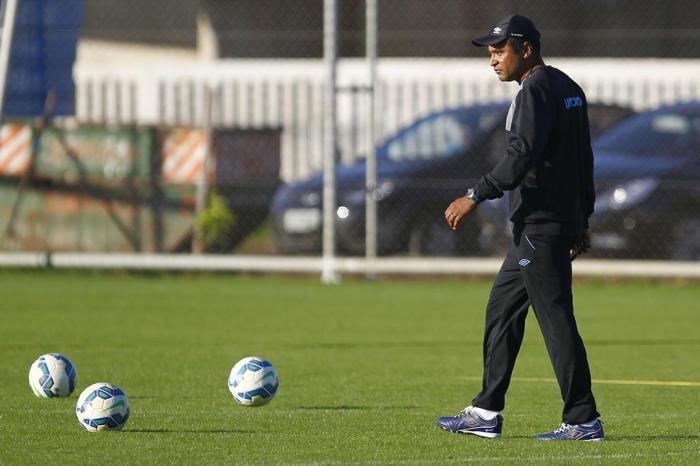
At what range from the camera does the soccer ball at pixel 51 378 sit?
9.06 metres

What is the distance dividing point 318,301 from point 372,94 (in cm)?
327

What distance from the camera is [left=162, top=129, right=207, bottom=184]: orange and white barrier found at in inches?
788

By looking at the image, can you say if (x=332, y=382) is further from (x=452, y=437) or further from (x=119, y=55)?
→ (x=119, y=55)

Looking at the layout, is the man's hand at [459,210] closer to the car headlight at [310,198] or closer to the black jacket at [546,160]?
the black jacket at [546,160]

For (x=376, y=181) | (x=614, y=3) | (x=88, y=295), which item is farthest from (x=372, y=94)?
(x=614, y=3)

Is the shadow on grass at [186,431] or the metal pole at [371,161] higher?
the metal pole at [371,161]

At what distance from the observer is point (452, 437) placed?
7898mm

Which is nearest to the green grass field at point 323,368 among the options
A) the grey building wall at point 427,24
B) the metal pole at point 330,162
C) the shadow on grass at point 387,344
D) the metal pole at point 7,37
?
the shadow on grass at point 387,344

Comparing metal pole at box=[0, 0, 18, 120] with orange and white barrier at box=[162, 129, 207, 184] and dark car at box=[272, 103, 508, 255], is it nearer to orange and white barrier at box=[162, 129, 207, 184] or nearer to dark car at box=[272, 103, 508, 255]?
dark car at box=[272, 103, 508, 255]

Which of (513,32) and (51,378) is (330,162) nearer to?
(51,378)

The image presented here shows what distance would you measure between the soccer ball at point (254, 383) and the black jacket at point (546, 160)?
1.72m

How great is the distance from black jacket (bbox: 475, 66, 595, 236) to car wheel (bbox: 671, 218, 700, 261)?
1086 centimetres

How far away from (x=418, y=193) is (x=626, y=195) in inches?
94.9

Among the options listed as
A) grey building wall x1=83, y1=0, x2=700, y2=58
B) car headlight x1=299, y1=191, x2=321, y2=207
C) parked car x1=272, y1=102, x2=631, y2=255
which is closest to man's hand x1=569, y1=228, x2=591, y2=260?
parked car x1=272, y1=102, x2=631, y2=255
